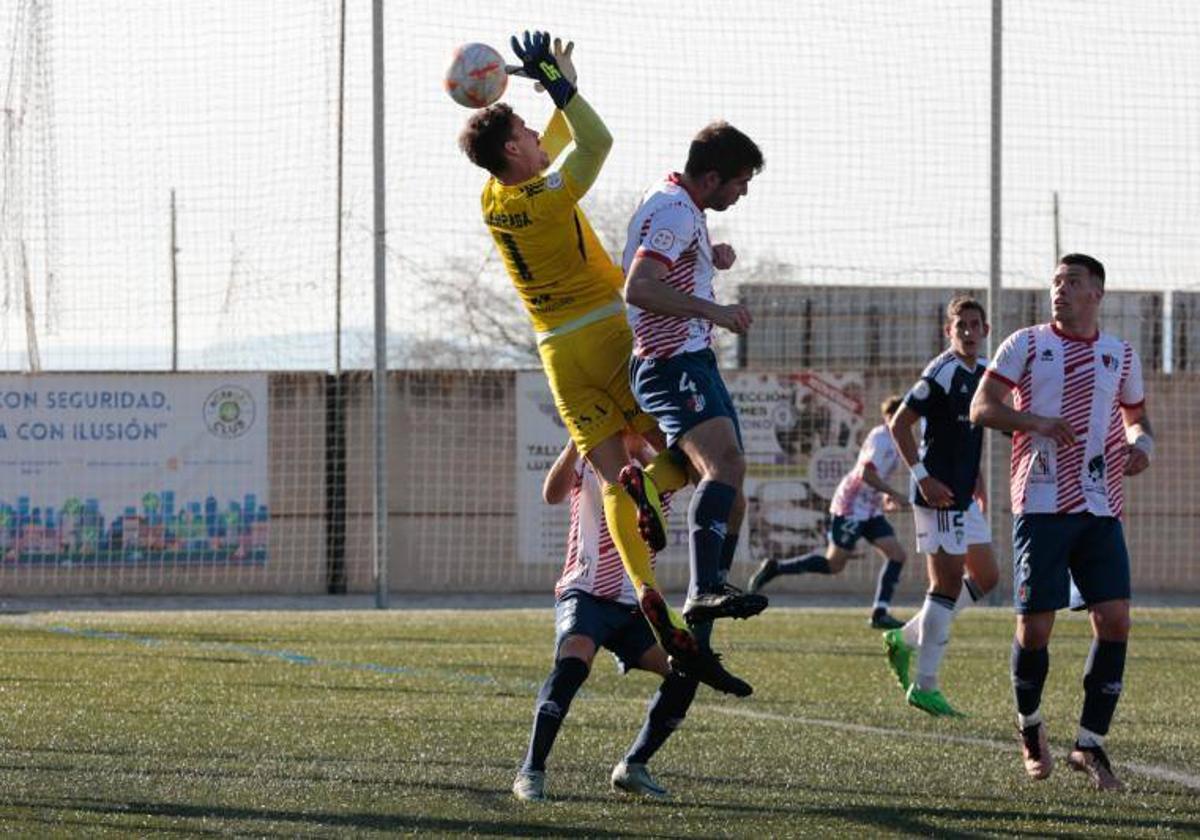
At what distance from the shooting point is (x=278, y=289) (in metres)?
24.0

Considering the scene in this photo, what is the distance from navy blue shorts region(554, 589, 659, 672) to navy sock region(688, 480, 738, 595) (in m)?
0.34

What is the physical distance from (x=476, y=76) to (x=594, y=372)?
4.37 ft

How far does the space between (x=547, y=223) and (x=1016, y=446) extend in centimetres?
238

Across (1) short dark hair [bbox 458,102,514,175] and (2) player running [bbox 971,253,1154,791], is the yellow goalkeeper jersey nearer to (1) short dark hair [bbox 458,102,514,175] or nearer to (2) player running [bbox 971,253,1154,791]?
(1) short dark hair [bbox 458,102,514,175]

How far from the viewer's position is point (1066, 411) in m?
8.88

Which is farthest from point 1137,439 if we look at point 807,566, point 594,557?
point 807,566

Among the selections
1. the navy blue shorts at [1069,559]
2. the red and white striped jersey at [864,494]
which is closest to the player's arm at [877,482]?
the red and white striped jersey at [864,494]

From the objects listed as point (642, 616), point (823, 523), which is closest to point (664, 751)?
point (642, 616)

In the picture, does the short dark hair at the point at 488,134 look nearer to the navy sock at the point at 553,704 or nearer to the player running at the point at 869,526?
the navy sock at the point at 553,704

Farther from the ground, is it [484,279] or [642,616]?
[484,279]

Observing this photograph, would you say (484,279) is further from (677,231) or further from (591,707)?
(677,231)

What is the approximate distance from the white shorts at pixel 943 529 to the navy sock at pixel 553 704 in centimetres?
436

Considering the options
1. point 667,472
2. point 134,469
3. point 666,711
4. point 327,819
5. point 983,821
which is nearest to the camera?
point 327,819

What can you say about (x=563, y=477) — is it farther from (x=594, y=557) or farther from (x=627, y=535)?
(x=627, y=535)
